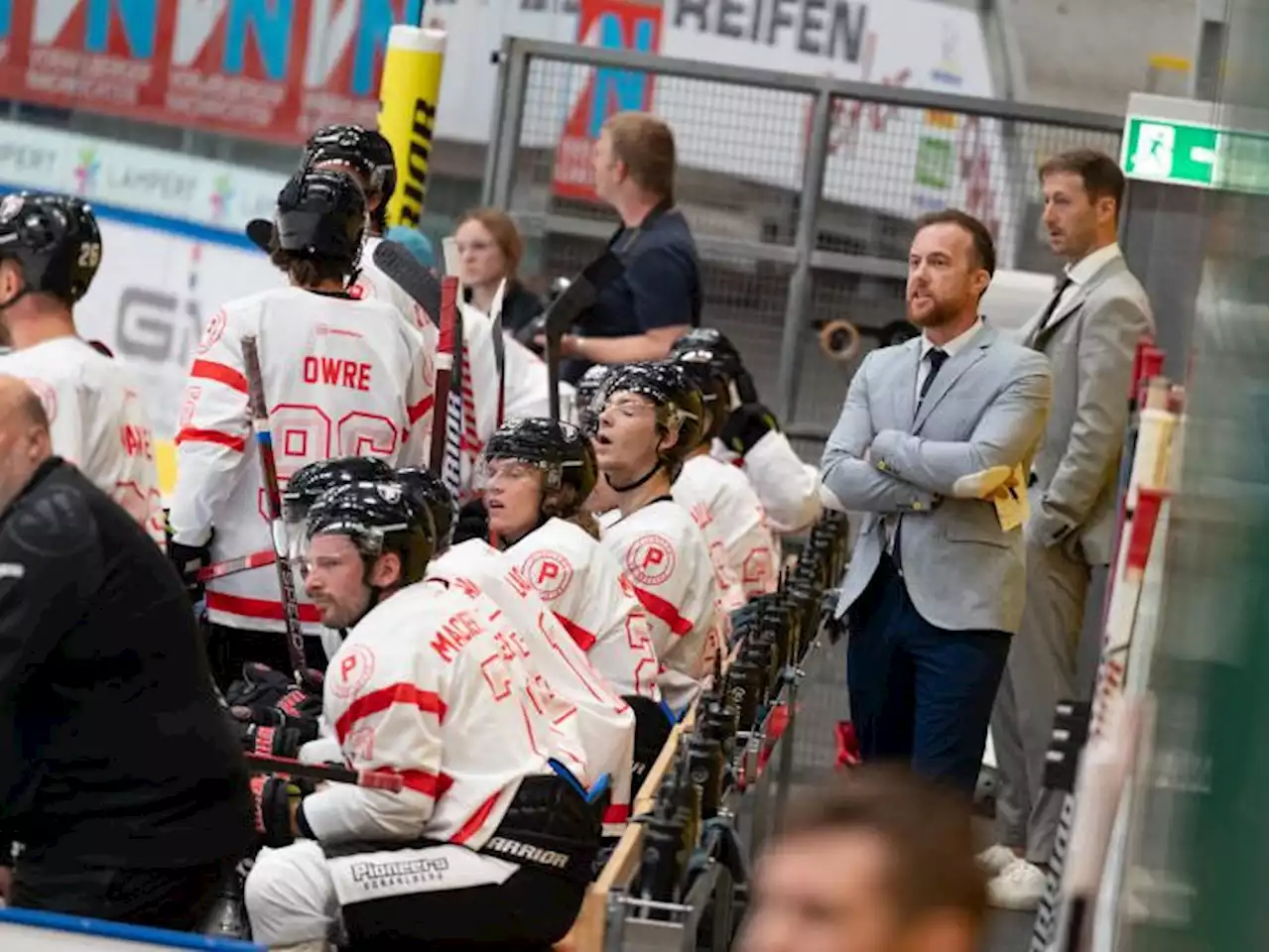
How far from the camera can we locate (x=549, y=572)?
5.11m

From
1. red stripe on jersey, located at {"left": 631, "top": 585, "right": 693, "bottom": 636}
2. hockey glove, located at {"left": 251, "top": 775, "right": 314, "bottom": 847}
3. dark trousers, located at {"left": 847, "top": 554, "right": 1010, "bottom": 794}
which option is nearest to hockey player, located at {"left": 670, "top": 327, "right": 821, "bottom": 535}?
red stripe on jersey, located at {"left": 631, "top": 585, "right": 693, "bottom": 636}

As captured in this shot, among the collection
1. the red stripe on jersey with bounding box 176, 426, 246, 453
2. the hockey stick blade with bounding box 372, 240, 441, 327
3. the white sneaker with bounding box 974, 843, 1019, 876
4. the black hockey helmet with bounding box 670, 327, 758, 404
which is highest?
the hockey stick blade with bounding box 372, 240, 441, 327

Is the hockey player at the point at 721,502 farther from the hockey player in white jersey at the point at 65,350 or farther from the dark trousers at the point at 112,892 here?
the dark trousers at the point at 112,892

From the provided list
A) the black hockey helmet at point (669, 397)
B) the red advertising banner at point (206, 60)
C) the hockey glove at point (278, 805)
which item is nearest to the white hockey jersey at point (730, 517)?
the black hockey helmet at point (669, 397)

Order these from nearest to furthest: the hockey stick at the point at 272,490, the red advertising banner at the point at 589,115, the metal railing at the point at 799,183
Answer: the hockey stick at the point at 272,490 → the metal railing at the point at 799,183 → the red advertising banner at the point at 589,115

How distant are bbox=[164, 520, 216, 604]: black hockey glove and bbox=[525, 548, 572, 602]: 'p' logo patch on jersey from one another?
71 centimetres

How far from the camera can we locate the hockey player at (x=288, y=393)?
519 cm

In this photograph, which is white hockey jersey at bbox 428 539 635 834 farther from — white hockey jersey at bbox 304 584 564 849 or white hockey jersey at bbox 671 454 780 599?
white hockey jersey at bbox 671 454 780 599

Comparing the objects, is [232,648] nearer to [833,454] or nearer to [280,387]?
[280,387]

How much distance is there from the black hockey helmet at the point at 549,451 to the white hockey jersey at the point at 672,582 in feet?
1.14

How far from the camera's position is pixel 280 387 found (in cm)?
520

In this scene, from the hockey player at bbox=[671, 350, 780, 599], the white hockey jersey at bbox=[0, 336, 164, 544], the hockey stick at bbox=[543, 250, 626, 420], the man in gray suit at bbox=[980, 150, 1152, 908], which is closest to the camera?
the white hockey jersey at bbox=[0, 336, 164, 544]

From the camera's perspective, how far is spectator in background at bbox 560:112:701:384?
7355 mm

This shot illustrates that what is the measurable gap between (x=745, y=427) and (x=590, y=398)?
1498mm
